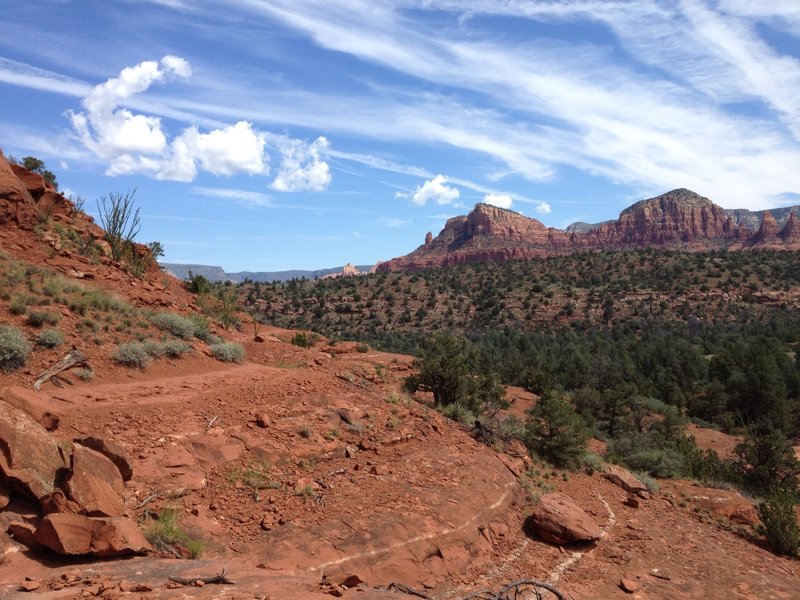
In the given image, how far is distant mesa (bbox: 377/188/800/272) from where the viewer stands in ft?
470

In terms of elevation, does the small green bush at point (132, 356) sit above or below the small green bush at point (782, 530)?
above

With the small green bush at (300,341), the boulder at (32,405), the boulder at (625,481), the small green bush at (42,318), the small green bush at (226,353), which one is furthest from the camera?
the small green bush at (300,341)

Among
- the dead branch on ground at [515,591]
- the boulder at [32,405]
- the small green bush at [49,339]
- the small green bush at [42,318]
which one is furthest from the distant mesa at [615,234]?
the boulder at [32,405]

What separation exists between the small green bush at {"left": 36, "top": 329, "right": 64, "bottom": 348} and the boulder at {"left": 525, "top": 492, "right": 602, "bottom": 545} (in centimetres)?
963

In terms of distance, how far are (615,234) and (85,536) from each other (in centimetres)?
17717

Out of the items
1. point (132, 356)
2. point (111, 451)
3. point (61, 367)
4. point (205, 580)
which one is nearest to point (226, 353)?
point (132, 356)

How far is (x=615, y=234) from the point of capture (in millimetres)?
166125

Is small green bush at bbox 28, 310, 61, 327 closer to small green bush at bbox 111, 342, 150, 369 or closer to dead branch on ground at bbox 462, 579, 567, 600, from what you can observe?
small green bush at bbox 111, 342, 150, 369

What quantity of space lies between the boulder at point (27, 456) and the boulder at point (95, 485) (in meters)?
0.32

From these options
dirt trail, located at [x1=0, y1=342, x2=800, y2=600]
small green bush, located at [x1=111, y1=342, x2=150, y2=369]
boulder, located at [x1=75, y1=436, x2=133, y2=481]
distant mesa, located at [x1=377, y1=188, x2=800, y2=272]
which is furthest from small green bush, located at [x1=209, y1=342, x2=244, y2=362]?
distant mesa, located at [x1=377, y1=188, x2=800, y2=272]

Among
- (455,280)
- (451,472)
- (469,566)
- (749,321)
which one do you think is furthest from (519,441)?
(455,280)

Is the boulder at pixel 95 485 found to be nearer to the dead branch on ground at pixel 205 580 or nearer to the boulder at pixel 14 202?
the dead branch on ground at pixel 205 580

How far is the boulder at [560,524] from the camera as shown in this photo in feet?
31.6

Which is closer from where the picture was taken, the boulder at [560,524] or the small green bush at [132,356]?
the boulder at [560,524]
